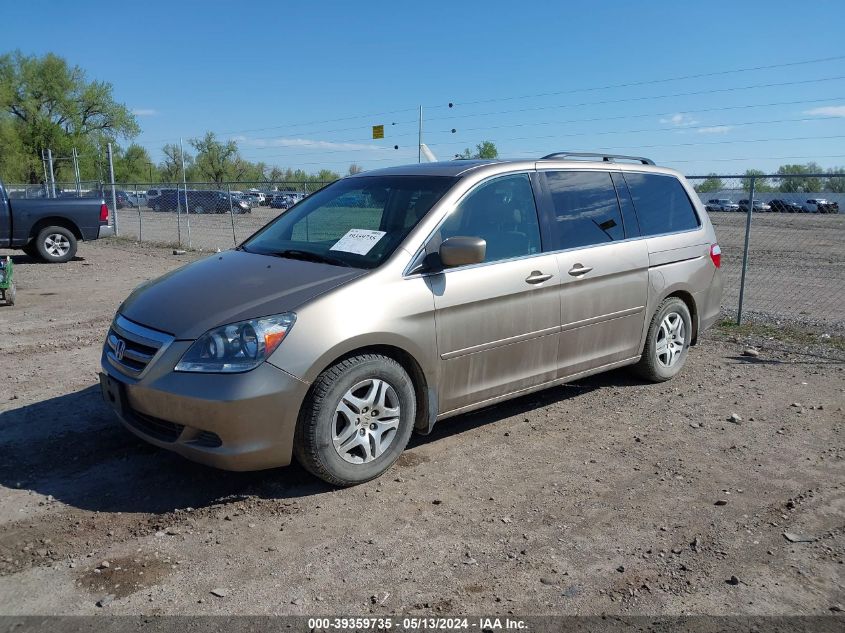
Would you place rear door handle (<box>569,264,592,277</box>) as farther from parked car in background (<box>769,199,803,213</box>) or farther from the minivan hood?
parked car in background (<box>769,199,803,213</box>)

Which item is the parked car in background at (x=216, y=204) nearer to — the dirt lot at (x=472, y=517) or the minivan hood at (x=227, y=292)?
the dirt lot at (x=472, y=517)

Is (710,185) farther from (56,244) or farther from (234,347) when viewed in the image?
(56,244)

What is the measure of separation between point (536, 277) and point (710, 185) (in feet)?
29.0

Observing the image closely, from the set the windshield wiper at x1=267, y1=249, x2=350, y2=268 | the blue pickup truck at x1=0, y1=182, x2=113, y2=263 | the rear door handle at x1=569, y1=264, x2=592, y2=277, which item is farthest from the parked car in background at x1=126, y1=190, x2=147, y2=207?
the rear door handle at x1=569, y1=264, x2=592, y2=277

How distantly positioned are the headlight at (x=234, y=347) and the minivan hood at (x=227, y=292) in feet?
0.17

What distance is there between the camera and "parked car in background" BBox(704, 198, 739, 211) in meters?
11.6

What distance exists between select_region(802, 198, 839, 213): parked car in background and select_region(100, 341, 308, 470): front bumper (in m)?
8.63

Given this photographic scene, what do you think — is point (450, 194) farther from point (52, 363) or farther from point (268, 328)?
point (52, 363)

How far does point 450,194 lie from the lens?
4504 millimetres

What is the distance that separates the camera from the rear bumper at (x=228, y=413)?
11.7ft

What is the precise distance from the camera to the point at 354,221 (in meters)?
4.79

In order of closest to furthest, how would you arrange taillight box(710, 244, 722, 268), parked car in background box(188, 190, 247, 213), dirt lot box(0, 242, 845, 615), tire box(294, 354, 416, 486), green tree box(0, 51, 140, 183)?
dirt lot box(0, 242, 845, 615) → tire box(294, 354, 416, 486) → taillight box(710, 244, 722, 268) → parked car in background box(188, 190, 247, 213) → green tree box(0, 51, 140, 183)

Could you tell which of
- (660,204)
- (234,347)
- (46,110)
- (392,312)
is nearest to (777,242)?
(660,204)

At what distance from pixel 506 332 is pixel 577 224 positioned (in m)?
1.15
